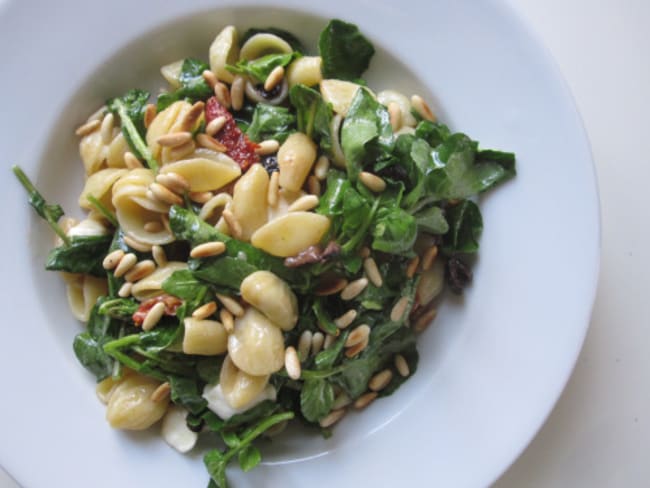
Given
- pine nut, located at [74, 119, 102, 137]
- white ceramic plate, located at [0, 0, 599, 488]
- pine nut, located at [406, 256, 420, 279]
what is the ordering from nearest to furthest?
white ceramic plate, located at [0, 0, 599, 488], pine nut, located at [406, 256, 420, 279], pine nut, located at [74, 119, 102, 137]

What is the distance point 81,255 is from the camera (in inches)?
62.4

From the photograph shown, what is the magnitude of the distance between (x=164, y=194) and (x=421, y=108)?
0.65m

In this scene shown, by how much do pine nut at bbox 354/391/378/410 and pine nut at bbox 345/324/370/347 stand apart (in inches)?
7.3

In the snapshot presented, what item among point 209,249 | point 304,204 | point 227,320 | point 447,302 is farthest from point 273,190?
point 447,302

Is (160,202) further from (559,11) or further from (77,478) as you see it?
(559,11)

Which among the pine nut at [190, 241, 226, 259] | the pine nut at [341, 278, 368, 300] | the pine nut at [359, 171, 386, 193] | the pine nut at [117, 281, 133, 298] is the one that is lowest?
the pine nut at [117, 281, 133, 298]

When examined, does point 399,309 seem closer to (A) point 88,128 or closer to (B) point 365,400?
(B) point 365,400

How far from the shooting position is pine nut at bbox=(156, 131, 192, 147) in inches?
58.4

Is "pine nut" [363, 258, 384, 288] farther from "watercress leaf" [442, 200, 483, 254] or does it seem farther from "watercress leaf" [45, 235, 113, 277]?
"watercress leaf" [45, 235, 113, 277]

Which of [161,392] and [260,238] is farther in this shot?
[161,392]

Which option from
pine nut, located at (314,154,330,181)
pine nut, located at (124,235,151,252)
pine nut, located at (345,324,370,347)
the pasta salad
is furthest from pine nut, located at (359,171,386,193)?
pine nut, located at (124,235,151,252)

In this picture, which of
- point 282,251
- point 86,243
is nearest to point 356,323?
point 282,251

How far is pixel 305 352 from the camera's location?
59.2 inches

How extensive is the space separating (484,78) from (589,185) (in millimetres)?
340
